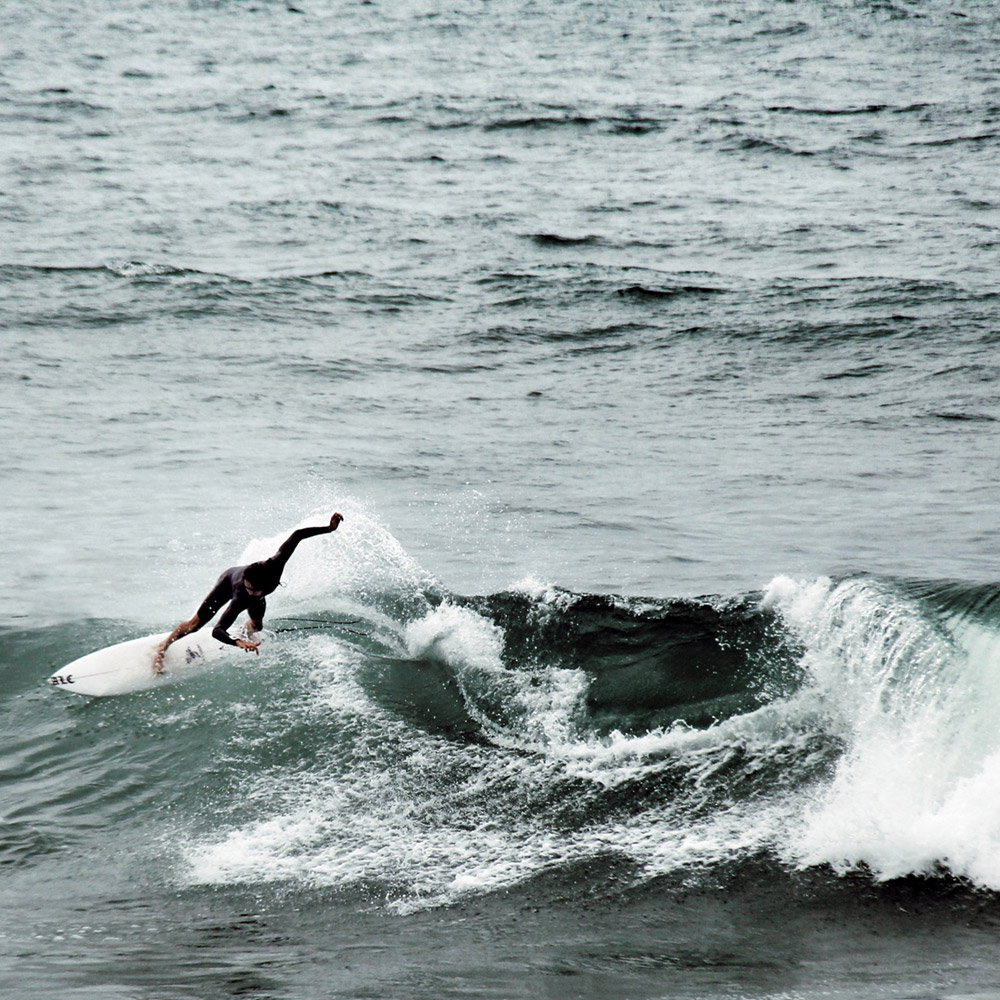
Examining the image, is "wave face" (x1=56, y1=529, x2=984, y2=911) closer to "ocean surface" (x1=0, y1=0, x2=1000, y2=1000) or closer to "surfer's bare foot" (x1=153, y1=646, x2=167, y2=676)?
"ocean surface" (x1=0, y1=0, x2=1000, y2=1000)

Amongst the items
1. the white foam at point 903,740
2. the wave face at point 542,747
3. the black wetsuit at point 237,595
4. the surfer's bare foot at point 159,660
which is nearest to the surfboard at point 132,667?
the surfer's bare foot at point 159,660

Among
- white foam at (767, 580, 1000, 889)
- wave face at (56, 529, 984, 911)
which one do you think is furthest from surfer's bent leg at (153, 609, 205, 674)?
white foam at (767, 580, 1000, 889)

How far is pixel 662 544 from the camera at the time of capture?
16.6 m

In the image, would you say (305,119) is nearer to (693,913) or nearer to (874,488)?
(874,488)

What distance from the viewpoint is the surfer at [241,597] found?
1294cm

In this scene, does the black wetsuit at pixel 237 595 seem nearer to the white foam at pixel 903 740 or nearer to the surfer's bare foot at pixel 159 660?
the surfer's bare foot at pixel 159 660

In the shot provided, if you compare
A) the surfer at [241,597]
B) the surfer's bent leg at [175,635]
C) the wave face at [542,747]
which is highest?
the surfer at [241,597]

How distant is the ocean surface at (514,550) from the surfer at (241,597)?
54cm

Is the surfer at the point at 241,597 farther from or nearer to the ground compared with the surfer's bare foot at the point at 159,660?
farther from the ground

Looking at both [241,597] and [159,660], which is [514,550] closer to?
[241,597]

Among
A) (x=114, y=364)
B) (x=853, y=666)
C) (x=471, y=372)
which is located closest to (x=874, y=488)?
(x=853, y=666)

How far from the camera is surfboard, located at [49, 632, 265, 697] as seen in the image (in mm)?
13008

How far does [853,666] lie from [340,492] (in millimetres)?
9384

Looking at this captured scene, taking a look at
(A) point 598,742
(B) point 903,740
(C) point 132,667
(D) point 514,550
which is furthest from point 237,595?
(B) point 903,740
